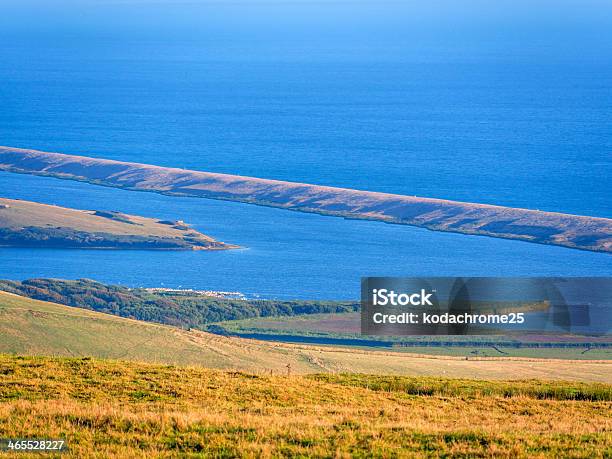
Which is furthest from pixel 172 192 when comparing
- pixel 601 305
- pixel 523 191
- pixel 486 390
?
pixel 486 390

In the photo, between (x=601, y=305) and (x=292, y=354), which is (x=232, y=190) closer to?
(x=601, y=305)

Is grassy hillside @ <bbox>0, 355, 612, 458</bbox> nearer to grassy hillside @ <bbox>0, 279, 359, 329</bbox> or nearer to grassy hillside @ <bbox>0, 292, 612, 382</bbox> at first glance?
grassy hillside @ <bbox>0, 292, 612, 382</bbox>

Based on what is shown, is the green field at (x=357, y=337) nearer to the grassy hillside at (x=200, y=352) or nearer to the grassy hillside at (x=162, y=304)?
the grassy hillside at (x=162, y=304)

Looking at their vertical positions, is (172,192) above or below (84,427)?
above

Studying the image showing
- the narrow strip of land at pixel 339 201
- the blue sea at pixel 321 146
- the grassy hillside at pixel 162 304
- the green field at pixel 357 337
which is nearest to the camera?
the green field at pixel 357 337

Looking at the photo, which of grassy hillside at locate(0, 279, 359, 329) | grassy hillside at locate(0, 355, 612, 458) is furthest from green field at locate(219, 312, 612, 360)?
grassy hillside at locate(0, 355, 612, 458)

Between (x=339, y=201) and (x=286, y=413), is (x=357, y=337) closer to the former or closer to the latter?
(x=286, y=413)

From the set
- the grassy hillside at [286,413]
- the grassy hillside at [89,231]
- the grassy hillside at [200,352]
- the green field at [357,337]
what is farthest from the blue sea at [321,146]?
the grassy hillside at [286,413]
